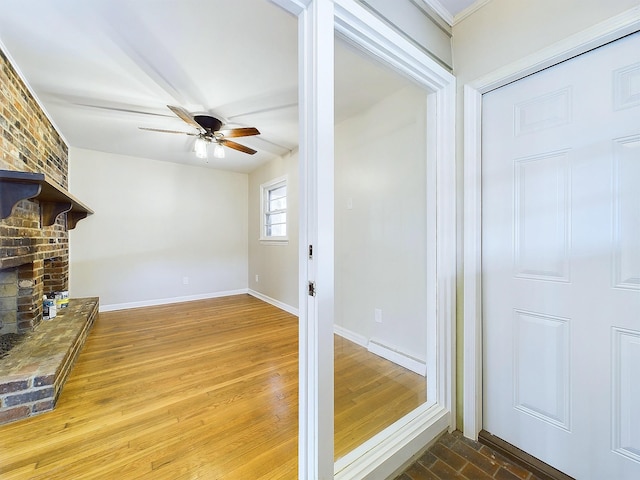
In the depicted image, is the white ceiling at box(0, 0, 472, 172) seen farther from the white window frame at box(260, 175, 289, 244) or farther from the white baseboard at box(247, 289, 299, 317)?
the white baseboard at box(247, 289, 299, 317)

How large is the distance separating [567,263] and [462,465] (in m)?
1.10

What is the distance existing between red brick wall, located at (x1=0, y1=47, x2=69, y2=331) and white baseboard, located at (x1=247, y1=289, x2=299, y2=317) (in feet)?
8.57

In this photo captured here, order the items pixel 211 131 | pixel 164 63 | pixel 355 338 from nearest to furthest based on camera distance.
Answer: pixel 164 63 < pixel 355 338 < pixel 211 131

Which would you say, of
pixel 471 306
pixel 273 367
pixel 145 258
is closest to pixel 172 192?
pixel 145 258

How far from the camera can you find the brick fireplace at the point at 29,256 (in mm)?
1586

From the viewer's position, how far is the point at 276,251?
417cm

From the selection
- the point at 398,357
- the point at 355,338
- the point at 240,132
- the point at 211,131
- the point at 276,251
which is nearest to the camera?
the point at 398,357

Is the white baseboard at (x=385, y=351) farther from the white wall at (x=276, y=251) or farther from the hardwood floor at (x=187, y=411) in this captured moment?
the white wall at (x=276, y=251)

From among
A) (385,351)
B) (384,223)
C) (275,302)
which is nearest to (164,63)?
(384,223)

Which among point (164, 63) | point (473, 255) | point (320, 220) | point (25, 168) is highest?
point (164, 63)

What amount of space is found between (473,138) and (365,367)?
183 centimetres

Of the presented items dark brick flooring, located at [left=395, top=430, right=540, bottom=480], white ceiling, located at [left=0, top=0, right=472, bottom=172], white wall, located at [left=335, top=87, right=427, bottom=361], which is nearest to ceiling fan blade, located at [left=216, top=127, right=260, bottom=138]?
white ceiling, located at [left=0, top=0, right=472, bottom=172]

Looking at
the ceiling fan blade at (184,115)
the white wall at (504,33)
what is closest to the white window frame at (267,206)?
the ceiling fan blade at (184,115)

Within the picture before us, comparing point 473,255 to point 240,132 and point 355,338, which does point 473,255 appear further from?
point 240,132
